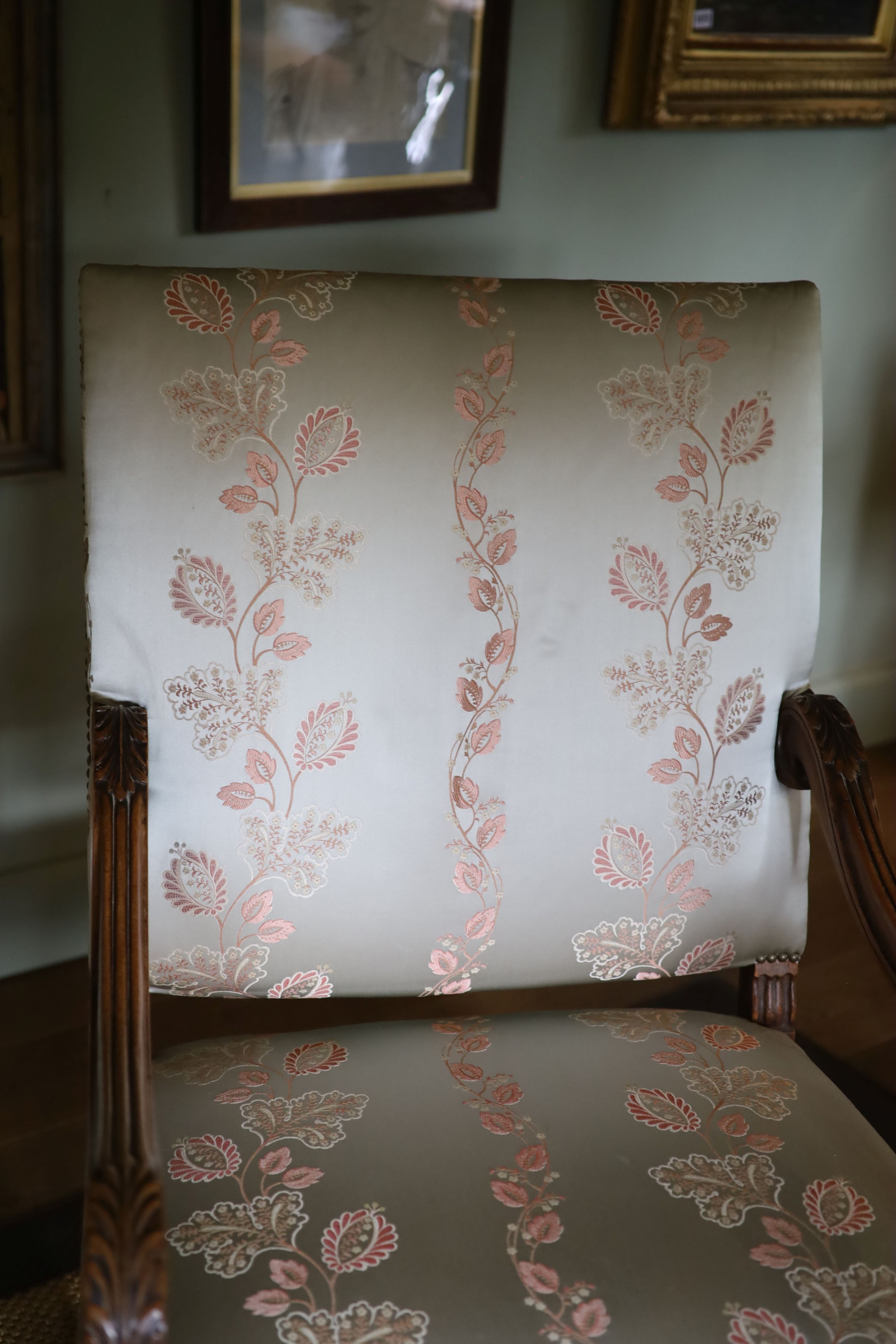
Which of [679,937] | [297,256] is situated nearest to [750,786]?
[679,937]

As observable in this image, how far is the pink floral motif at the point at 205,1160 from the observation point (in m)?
0.72

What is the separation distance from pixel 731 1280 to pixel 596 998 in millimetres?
804

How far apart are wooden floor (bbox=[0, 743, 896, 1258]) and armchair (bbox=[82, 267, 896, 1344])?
0.43 metres

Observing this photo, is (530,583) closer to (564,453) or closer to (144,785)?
(564,453)

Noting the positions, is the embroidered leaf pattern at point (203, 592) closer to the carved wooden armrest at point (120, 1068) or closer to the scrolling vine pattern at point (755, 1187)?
the carved wooden armrest at point (120, 1068)

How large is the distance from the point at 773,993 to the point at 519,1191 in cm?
32

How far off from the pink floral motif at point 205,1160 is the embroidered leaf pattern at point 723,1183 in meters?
0.27

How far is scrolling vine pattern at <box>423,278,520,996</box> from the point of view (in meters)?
0.84

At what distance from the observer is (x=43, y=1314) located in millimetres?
1050

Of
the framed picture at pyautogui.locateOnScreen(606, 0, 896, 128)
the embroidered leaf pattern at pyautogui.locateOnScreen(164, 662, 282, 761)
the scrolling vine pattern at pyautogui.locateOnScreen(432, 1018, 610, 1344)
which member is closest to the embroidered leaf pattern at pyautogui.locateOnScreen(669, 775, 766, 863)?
the scrolling vine pattern at pyautogui.locateOnScreen(432, 1018, 610, 1344)

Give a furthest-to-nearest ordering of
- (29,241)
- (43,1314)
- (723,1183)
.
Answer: (29,241) → (43,1314) → (723,1183)

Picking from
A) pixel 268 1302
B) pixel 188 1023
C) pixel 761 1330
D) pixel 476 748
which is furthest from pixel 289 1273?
pixel 188 1023

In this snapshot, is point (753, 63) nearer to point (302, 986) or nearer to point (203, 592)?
point (203, 592)

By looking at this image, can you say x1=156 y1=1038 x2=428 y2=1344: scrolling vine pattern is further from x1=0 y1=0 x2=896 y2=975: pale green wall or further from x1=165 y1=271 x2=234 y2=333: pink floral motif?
x1=0 y1=0 x2=896 y2=975: pale green wall
